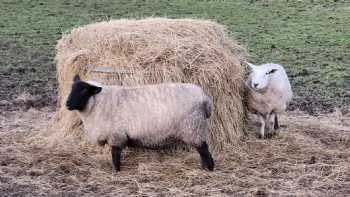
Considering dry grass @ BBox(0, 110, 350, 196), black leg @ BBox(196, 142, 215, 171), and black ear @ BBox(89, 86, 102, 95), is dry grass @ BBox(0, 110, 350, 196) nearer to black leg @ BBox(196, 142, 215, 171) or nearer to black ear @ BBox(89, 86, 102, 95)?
black leg @ BBox(196, 142, 215, 171)

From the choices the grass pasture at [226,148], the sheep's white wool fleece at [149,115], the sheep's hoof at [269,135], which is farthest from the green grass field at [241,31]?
the sheep's white wool fleece at [149,115]

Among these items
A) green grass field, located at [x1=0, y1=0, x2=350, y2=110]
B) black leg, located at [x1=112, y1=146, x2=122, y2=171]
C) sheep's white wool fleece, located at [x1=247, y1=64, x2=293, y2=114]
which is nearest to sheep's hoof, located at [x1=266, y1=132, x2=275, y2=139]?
sheep's white wool fleece, located at [x1=247, y1=64, x2=293, y2=114]

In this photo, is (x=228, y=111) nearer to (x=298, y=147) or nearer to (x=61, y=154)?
(x=298, y=147)

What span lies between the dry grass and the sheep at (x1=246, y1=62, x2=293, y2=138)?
15.4 inches

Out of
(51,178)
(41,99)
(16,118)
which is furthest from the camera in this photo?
(41,99)

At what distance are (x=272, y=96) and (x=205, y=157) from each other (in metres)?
1.97

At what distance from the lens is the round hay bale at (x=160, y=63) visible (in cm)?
916

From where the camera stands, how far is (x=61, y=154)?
29.2ft

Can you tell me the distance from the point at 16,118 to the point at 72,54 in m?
2.14

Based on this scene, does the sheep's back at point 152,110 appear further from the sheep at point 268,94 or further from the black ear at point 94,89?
the sheep at point 268,94

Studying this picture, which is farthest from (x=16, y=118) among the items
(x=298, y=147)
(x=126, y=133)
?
(x=298, y=147)

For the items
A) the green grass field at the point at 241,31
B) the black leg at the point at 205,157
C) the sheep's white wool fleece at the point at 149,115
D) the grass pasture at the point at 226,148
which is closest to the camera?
the grass pasture at the point at 226,148

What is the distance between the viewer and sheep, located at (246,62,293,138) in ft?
31.2

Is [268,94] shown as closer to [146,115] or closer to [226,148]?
[226,148]
